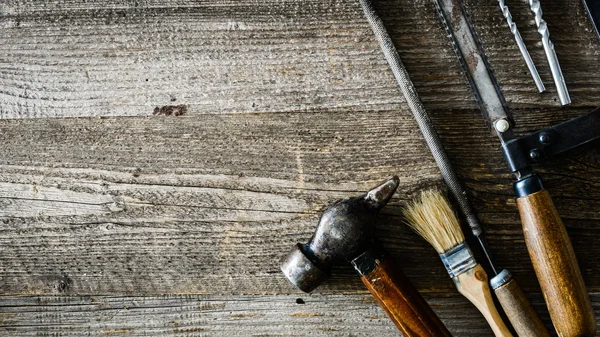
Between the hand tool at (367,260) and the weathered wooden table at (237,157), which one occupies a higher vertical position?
the weathered wooden table at (237,157)

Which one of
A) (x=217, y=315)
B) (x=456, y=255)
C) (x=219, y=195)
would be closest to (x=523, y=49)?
(x=456, y=255)

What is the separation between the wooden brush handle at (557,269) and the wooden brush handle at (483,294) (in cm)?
9

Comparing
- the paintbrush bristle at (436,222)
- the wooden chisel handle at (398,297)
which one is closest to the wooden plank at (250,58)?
the paintbrush bristle at (436,222)

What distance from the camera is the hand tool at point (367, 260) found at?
1087mm

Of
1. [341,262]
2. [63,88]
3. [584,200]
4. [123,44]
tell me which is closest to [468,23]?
[584,200]

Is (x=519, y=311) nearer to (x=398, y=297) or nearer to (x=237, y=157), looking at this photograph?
(x=398, y=297)

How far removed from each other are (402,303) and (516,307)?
197mm

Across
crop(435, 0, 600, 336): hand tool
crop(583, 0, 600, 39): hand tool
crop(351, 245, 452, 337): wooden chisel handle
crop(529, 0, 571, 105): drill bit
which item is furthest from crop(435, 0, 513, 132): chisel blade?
crop(351, 245, 452, 337): wooden chisel handle

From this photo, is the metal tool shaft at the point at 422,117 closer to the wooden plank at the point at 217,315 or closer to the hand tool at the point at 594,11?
the wooden plank at the point at 217,315

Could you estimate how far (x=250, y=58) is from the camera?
1242 millimetres

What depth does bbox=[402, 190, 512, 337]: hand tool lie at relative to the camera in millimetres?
1106

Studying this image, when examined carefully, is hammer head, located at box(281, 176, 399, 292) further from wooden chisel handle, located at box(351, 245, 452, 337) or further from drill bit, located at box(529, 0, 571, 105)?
drill bit, located at box(529, 0, 571, 105)

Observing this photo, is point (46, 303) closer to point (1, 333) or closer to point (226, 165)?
point (1, 333)

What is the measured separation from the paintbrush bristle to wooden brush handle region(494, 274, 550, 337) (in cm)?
11
